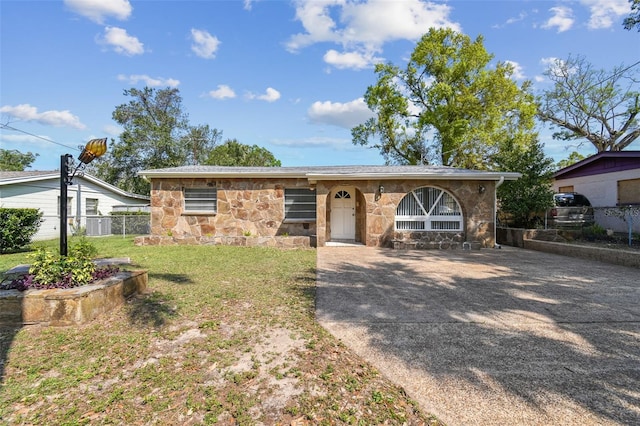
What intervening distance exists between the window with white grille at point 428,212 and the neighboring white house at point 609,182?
5.04 m

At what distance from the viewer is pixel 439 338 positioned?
128 inches

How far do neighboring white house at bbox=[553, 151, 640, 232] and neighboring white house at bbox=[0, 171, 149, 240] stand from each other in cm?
2113

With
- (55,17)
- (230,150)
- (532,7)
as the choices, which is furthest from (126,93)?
(532,7)

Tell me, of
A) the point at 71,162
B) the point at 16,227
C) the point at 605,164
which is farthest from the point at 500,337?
the point at 605,164

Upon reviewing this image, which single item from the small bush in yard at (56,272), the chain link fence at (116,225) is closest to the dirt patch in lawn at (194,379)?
the small bush in yard at (56,272)

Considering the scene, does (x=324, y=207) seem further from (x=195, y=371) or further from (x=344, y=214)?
(x=195, y=371)

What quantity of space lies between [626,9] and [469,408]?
15181 mm

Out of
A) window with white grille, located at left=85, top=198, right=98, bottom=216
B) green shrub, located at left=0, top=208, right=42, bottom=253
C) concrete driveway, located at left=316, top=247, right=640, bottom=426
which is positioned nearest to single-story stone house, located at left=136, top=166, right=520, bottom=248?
green shrub, located at left=0, top=208, right=42, bottom=253

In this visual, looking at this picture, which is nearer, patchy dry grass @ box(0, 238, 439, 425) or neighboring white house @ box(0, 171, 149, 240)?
patchy dry grass @ box(0, 238, 439, 425)

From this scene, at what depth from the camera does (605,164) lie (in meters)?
13.1

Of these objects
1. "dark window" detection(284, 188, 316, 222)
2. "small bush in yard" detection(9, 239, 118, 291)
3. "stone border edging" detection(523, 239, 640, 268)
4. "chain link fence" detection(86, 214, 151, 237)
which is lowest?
"stone border edging" detection(523, 239, 640, 268)

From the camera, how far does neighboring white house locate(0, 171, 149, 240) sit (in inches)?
501

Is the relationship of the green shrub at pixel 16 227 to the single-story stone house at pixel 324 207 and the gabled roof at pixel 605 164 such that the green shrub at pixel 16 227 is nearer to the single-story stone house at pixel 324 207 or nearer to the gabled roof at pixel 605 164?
the single-story stone house at pixel 324 207

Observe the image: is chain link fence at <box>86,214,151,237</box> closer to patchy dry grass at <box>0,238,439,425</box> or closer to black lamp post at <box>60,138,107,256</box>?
black lamp post at <box>60,138,107,256</box>
